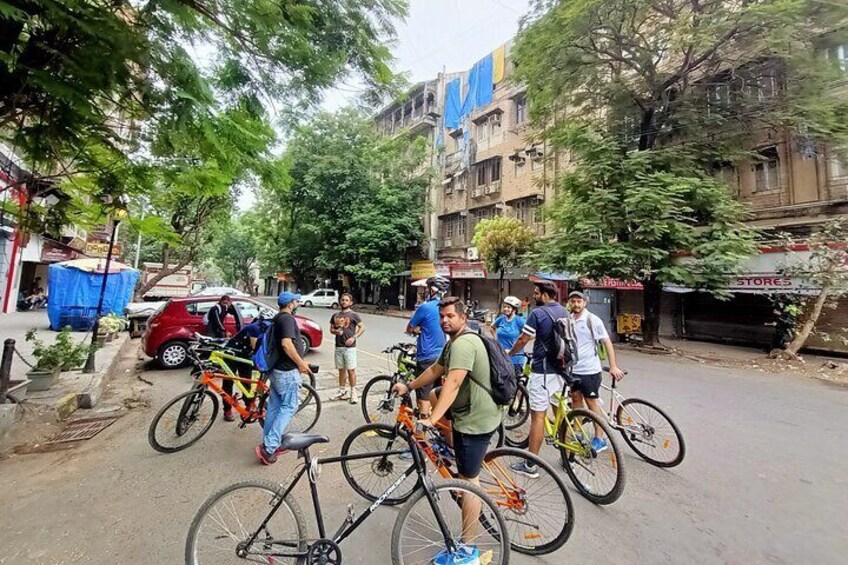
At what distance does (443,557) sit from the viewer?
93.0 inches

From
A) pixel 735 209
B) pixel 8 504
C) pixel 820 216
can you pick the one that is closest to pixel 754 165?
pixel 820 216

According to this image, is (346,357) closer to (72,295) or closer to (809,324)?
(809,324)

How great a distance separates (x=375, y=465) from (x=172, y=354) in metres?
7.37

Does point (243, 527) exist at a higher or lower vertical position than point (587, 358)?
lower

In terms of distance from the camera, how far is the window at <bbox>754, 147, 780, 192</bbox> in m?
13.6

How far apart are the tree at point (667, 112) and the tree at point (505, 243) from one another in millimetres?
4359

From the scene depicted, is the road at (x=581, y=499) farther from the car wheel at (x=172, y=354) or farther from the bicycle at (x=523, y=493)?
the car wheel at (x=172, y=354)

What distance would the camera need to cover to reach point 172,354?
862 cm

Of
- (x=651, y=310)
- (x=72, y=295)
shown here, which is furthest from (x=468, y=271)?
(x=72, y=295)

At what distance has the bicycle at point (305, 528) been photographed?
2254 millimetres

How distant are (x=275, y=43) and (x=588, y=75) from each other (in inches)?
502

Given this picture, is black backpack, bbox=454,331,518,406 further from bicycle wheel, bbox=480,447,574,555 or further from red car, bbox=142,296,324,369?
red car, bbox=142,296,324,369

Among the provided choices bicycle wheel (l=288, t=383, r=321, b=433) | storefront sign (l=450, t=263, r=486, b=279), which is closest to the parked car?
storefront sign (l=450, t=263, r=486, b=279)

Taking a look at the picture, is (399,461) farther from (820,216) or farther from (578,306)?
(820,216)
